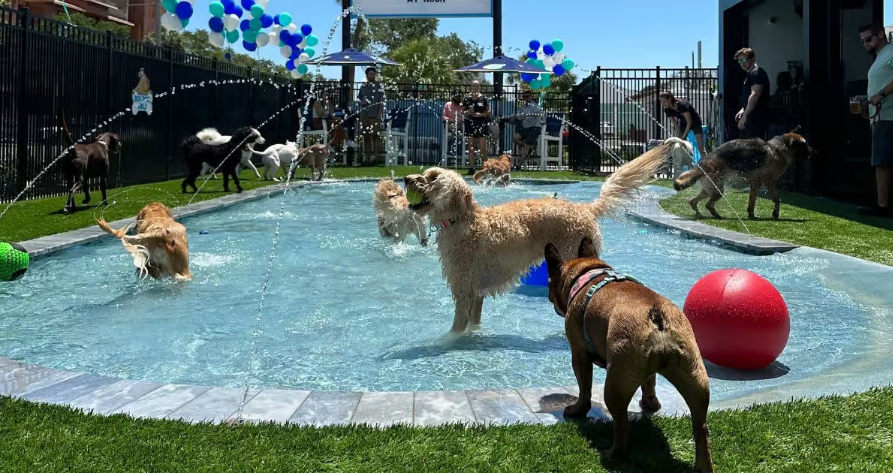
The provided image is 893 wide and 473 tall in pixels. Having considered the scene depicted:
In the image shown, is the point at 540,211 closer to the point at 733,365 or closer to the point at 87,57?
the point at 733,365

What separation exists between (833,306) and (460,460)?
471cm

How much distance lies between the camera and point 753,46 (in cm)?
2075

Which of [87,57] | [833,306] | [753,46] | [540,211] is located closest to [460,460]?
[540,211]

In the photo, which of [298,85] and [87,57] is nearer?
[87,57]

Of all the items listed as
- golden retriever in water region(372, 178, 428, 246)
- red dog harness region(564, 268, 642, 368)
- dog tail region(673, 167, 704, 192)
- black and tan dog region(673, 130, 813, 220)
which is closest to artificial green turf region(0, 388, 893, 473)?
red dog harness region(564, 268, 642, 368)

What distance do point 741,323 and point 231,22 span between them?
87.5 ft

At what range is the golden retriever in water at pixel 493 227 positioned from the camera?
5.43 m

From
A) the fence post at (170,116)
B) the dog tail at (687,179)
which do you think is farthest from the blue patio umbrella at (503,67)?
the dog tail at (687,179)

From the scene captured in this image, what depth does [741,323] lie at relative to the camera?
15.0 ft

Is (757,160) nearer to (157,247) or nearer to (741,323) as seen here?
(741,323)

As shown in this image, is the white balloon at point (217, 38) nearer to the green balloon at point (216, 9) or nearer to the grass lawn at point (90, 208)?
the green balloon at point (216, 9)

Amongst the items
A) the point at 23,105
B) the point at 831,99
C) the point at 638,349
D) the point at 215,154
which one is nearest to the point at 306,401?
the point at 638,349

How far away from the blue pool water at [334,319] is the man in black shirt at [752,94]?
14.4 ft

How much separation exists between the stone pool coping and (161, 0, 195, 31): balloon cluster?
24.8 metres
